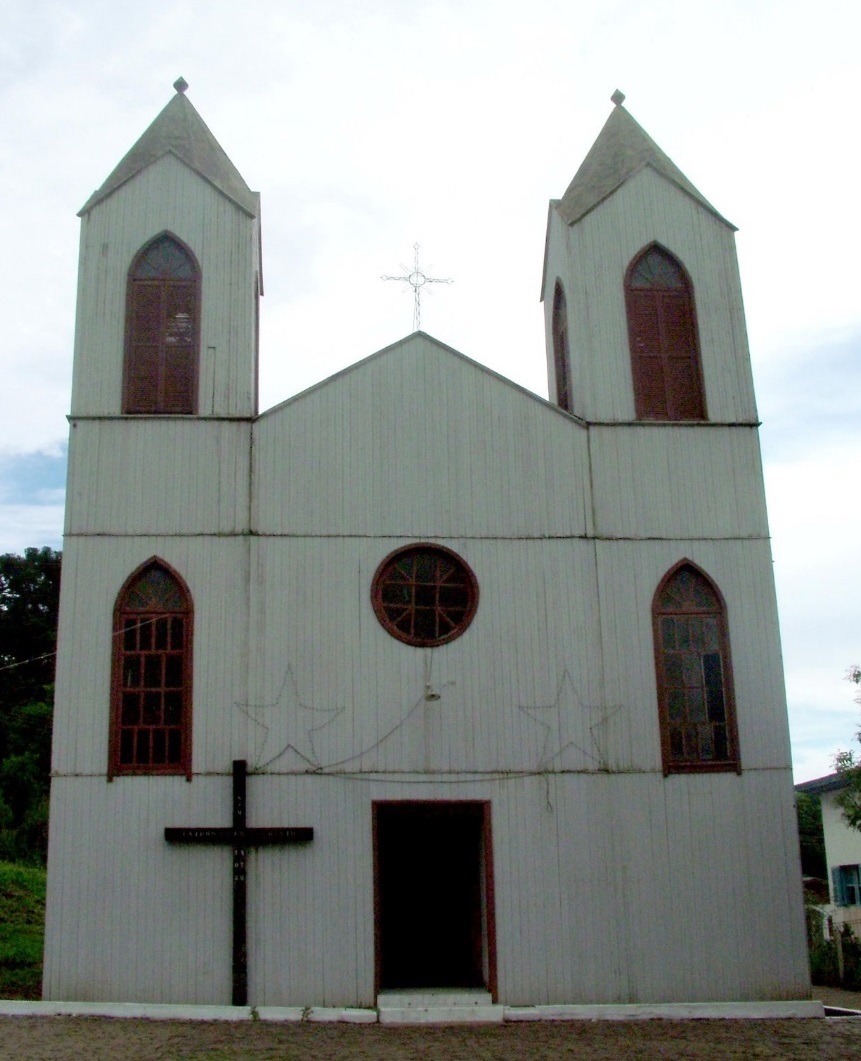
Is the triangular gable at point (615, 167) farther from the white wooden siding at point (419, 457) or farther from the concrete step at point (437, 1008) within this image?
the concrete step at point (437, 1008)

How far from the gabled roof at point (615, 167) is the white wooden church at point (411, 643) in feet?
0.92

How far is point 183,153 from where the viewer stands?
16859 mm

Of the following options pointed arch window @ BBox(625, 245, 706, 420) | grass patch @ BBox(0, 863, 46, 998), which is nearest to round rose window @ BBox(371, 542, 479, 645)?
pointed arch window @ BBox(625, 245, 706, 420)

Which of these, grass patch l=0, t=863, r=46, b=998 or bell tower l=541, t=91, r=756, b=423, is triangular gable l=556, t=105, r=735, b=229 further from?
grass patch l=0, t=863, r=46, b=998

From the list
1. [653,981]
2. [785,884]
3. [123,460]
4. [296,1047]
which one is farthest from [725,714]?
[123,460]

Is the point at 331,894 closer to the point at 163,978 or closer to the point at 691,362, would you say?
the point at 163,978

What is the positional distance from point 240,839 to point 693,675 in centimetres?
568

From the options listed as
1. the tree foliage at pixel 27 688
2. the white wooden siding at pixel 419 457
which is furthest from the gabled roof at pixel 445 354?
the tree foliage at pixel 27 688

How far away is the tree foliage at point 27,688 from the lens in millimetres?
33312

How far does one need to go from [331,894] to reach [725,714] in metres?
5.10

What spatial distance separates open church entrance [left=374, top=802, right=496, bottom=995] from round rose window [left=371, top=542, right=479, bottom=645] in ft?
6.75

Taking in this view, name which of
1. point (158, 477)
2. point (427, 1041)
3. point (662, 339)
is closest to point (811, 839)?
point (662, 339)

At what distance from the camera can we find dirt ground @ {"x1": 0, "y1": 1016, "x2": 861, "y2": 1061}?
11.4 meters

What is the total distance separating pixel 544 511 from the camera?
15.7m
